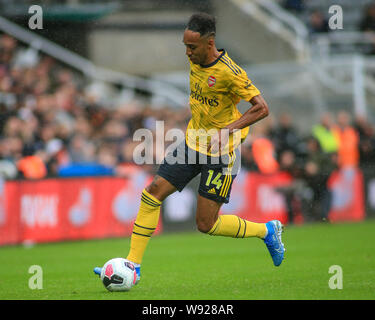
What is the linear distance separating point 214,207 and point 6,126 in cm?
806

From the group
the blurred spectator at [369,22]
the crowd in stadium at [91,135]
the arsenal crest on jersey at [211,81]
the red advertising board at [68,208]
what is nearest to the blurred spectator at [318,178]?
the crowd in stadium at [91,135]

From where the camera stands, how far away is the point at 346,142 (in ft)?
60.1

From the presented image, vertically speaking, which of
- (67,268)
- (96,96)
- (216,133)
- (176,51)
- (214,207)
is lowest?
(67,268)

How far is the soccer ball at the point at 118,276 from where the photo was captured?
7484 mm

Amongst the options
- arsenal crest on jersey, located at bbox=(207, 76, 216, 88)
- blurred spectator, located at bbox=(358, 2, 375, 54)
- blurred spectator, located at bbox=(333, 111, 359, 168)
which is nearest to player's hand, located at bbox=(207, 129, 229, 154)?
arsenal crest on jersey, located at bbox=(207, 76, 216, 88)

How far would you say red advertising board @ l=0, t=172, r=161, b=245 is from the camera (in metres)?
13.8

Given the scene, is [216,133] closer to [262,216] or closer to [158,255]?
[158,255]

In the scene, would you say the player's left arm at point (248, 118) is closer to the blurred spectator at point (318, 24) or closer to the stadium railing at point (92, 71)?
the stadium railing at point (92, 71)

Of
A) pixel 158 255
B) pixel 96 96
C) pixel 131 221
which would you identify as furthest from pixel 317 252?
pixel 96 96

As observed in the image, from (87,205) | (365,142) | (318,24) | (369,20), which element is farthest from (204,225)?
(369,20)

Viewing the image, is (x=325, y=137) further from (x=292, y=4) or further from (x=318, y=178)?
(x=292, y=4)

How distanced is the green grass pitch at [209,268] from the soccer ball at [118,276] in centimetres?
8

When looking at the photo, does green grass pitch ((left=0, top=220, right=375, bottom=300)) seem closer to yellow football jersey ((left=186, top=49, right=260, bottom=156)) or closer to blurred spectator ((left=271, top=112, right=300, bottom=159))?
yellow football jersey ((left=186, top=49, right=260, bottom=156))
